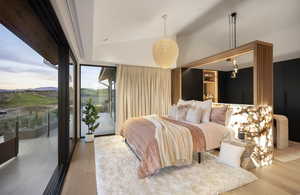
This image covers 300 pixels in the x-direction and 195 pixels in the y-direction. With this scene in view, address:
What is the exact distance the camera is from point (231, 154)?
261cm

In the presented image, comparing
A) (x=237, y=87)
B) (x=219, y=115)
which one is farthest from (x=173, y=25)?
(x=237, y=87)

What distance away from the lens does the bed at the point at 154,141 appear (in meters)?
2.29

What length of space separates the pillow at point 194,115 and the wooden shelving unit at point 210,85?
2.64 metres

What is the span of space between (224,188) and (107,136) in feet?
11.7

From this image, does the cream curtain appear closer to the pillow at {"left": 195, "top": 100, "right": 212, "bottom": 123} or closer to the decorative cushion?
the decorative cushion

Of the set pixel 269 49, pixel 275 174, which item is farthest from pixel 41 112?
pixel 269 49

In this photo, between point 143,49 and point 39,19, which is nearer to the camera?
point 39,19

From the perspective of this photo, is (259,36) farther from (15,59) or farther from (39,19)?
(15,59)

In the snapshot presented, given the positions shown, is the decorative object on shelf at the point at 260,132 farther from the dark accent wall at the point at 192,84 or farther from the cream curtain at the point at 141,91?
the cream curtain at the point at 141,91

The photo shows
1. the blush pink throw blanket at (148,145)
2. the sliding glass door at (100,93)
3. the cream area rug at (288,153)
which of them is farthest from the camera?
the sliding glass door at (100,93)

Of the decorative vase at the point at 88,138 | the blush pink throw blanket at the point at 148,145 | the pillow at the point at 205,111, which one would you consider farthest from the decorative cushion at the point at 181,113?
the decorative vase at the point at 88,138

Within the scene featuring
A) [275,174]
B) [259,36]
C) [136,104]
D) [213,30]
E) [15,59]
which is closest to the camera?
[15,59]

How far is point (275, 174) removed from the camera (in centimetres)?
241

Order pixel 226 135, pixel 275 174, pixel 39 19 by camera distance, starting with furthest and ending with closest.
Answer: pixel 226 135, pixel 275 174, pixel 39 19
